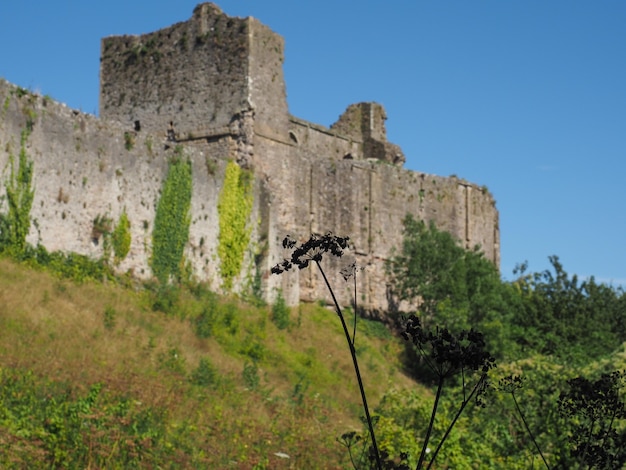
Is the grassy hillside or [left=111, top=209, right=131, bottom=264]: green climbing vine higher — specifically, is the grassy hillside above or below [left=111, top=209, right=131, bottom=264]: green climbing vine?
below

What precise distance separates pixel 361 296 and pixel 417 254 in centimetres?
242

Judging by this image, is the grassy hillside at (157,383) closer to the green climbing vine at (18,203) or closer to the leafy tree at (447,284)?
the green climbing vine at (18,203)

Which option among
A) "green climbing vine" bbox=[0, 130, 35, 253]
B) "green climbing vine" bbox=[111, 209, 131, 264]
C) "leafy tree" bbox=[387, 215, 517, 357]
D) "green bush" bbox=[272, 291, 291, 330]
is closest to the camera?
"green climbing vine" bbox=[0, 130, 35, 253]

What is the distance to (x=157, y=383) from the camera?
20484mm

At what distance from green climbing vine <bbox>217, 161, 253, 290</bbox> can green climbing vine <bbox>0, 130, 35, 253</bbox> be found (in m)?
7.14

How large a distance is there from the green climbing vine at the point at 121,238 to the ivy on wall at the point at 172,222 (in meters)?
0.96

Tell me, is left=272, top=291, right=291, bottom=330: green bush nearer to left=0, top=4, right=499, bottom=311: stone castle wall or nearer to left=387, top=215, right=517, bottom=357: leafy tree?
left=0, top=4, right=499, bottom=311: stone castle wall

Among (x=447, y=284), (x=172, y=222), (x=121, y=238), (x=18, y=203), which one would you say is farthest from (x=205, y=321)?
(x=447, y=284)

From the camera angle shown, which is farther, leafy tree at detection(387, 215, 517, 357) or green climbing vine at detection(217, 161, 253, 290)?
leafy tree at detection(387, 215, 517, 357)

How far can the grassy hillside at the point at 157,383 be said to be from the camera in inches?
655

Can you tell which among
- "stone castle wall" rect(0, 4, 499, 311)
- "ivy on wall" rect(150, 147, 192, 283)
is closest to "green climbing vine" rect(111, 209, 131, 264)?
"stone castle wall" rect(0, 4, 499, 311)

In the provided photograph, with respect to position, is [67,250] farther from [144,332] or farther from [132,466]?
[132,466]

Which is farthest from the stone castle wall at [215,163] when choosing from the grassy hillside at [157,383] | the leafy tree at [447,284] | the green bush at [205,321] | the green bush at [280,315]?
the grassy hillside at [157,383]

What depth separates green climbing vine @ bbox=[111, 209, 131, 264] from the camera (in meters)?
27.1
